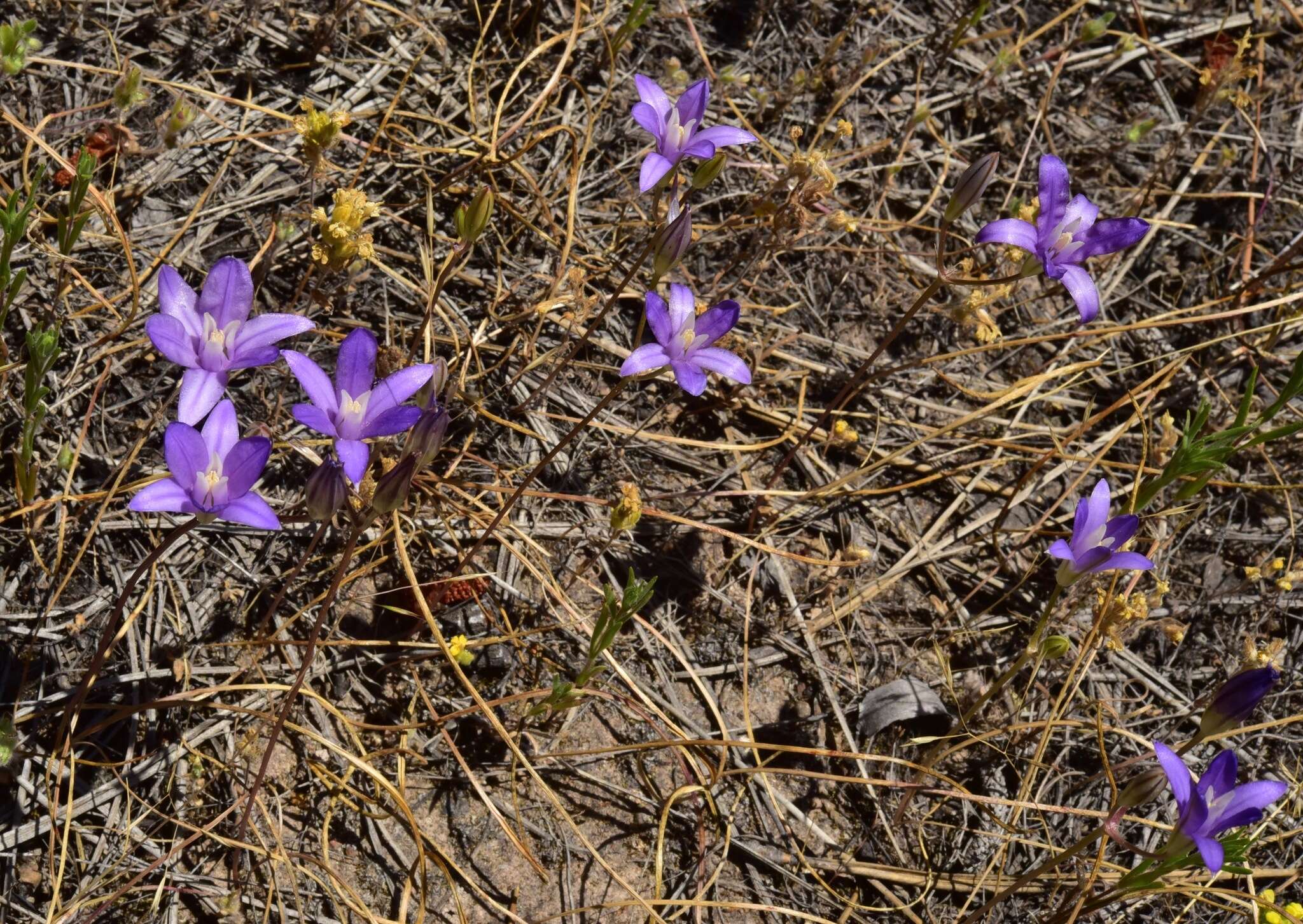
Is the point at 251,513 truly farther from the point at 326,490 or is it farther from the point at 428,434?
the point at 428,434

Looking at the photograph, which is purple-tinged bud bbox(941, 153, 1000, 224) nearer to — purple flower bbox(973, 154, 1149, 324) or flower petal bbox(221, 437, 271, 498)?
purple flower bbox(973, 154, 1149, 324)

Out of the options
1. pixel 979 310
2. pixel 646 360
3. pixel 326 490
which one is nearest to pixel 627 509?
pixel 646 360

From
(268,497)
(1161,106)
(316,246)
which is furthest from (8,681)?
(1161,106)

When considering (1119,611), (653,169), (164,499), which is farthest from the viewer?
(1119,611)

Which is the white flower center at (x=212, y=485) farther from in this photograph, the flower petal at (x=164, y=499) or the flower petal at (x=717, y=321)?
the flower petal at (x=717, y=321)

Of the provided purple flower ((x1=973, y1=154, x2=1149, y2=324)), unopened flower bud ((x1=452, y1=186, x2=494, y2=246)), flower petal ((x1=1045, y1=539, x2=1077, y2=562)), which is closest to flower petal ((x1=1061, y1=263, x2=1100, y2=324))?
purple flower ((x1=973, y1=154, x2=1149, y2=324))
